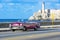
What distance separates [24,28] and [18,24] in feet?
4.97

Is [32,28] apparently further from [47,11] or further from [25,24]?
[47,11]

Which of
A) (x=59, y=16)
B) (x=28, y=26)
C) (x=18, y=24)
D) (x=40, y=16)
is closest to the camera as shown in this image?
(x=18, y=24)

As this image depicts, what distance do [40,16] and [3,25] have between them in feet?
294

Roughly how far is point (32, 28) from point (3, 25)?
8.86m

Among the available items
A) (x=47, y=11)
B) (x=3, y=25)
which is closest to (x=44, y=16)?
(x=47, y=11)

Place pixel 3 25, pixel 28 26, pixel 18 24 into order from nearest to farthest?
1. pixel 18 24
2. pixel 28 26
3. pixel 3 25

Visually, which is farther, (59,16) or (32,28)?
(59,16)

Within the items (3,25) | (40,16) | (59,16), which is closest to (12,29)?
(3,25)

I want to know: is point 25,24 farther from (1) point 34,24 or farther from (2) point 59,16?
(2) point 59,16

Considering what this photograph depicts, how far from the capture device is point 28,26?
2970 centimetres

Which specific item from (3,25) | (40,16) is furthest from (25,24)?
(40,16)

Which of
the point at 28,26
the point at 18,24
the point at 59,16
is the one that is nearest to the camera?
the point at 18,24

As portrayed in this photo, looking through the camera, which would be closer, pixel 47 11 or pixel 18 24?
pixel 18 24

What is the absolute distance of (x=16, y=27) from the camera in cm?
2797
